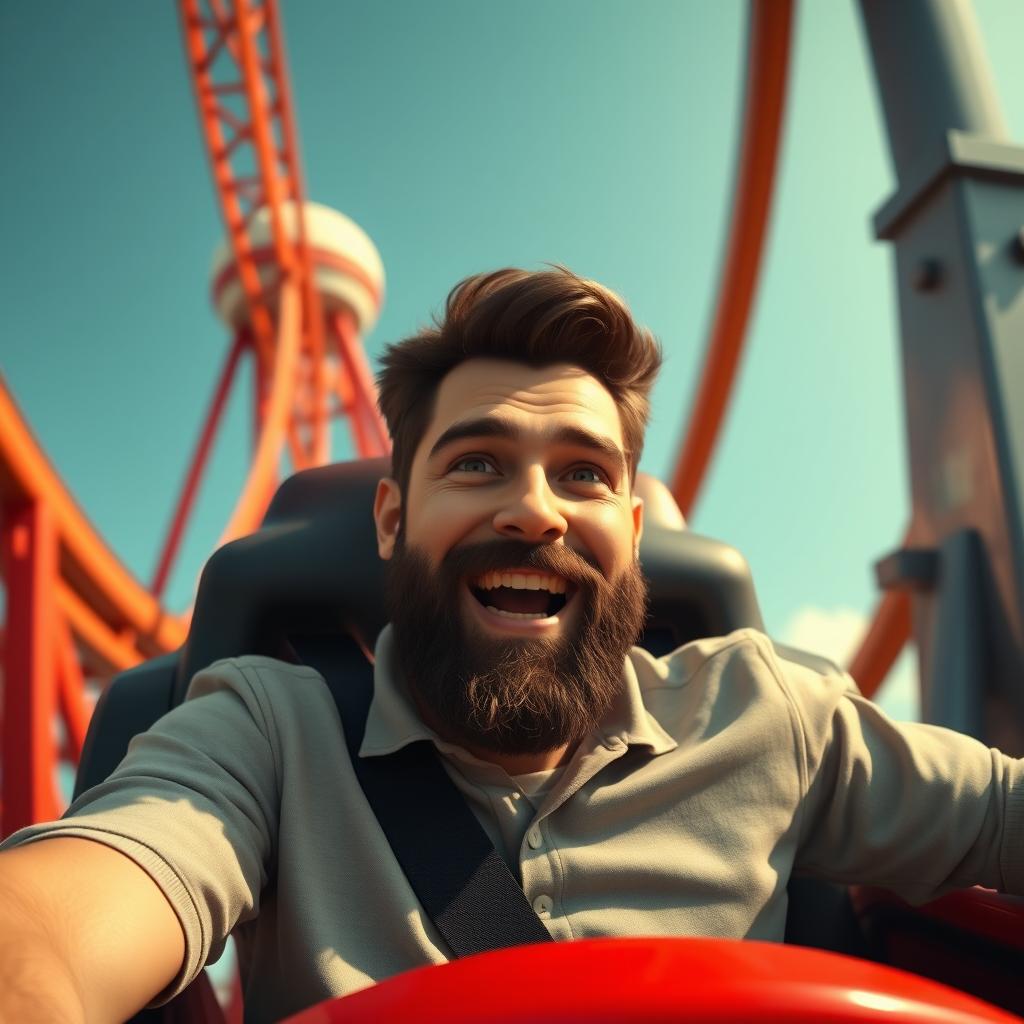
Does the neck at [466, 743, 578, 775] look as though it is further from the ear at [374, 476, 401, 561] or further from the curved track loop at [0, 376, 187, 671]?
the curved track loop at [0, 376, 187, 671]

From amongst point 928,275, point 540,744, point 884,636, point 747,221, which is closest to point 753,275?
point 747,221

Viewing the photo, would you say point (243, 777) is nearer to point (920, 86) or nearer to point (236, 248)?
point (920, 86)

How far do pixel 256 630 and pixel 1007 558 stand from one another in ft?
4.08

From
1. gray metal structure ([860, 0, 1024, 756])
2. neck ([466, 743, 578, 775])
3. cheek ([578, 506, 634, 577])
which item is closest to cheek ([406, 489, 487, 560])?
cheek ([578, 506, 634, 577])

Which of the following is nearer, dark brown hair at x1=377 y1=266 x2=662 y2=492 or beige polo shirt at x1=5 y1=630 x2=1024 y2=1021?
beige polo shirt at x1=5 y1=630 x2=1024 y2=1021

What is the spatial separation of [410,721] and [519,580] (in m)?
0.18

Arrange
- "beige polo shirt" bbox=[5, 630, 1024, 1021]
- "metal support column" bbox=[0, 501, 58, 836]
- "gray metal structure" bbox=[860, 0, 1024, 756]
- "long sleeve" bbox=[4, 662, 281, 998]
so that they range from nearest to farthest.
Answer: "long sleeve" bbox=[4, 662, 281, 998]
"beige polo shirt" bbox=[5, 630, 1024, 1021]
"gray metal structure" bbox=[860, 0, 1024, 756]
"metal support column" bbox=[0, 501, 58, 836]

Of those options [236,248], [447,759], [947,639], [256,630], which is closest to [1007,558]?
[947,639]

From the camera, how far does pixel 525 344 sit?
1.14 m

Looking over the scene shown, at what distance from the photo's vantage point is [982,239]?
70.1 inches

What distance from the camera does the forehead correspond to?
108 cm

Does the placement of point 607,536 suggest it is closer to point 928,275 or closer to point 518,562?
point 518,562

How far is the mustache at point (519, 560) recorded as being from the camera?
1010 millimetres

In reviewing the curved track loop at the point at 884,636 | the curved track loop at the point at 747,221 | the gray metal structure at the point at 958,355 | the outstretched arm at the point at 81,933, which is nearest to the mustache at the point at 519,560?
the outstretched arm at the point at 81,933
